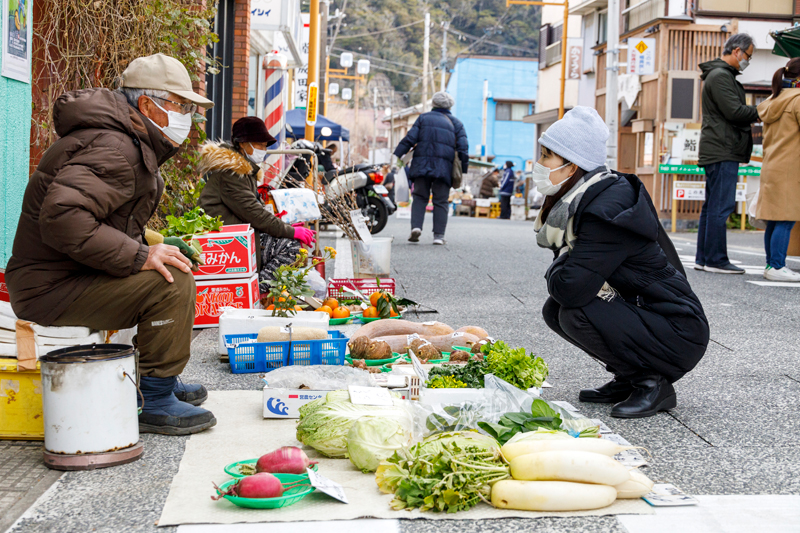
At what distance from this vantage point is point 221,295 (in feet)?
19.2

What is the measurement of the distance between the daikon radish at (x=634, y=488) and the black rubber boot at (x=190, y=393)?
2.04 metres

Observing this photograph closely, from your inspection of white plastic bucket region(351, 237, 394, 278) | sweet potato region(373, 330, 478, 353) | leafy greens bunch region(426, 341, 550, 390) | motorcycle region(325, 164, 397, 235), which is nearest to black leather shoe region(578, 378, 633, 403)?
leafy greens bunch region(426, 341, 550, 390)

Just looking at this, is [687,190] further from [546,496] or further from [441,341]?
[546,496]

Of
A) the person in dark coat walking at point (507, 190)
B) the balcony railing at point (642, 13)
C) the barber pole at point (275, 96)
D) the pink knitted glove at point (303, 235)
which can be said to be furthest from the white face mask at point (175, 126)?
the person in dark coat walking at point (507, 190)

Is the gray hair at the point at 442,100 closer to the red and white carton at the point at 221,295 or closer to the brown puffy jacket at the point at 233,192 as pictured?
the brown puffy jacket at the point at 233,192

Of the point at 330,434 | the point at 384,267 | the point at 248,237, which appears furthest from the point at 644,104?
the point at 330,434

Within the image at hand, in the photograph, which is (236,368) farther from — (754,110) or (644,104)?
(644,104)

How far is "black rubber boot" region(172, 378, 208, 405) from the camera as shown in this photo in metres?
3.93

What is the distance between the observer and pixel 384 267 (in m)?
7.46

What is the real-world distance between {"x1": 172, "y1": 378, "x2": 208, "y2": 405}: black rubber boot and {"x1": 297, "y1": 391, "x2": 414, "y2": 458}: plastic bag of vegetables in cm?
77

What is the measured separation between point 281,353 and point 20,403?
157 cm

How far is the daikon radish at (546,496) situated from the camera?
9.04 ft

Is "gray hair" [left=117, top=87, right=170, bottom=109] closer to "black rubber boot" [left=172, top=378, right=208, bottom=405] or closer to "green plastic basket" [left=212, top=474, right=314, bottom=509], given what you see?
"black rubber boot" [left=172, top=378, right=208, bottom=405]

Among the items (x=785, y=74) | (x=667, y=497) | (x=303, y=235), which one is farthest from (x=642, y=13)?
(x=667, y=497)
